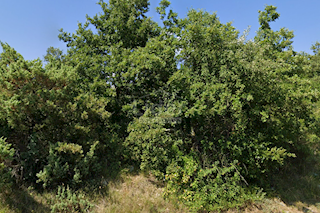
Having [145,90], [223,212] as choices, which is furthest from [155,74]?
[223,212]

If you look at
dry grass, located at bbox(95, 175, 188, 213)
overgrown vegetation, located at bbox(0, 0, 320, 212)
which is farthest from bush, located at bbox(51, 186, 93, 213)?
dry grass, located at bbox(95, 175, 188, 213)

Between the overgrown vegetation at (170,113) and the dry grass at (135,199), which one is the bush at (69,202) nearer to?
the overgrown vegetation at (170,113)

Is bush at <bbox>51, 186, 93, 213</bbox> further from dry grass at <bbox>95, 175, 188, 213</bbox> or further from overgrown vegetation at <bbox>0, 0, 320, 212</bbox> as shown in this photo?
dry grass at <bbox>95, 175, 188, 213</bbox>

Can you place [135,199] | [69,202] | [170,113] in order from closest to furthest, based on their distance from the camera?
[69,202], [135,199], [170,113]

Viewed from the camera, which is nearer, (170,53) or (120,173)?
(120,173)

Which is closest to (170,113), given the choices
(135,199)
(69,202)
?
(135,199)

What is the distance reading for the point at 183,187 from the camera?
575 centimetres

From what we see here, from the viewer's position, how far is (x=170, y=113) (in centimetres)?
597

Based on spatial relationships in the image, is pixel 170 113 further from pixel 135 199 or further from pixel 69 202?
pixel 69 202

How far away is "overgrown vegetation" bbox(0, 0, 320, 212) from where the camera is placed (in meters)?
4.85

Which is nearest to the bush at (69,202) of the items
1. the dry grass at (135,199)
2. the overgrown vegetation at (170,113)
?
the overgrown vegetation at (170,113)

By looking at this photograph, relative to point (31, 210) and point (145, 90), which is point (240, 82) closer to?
point (145, 90)

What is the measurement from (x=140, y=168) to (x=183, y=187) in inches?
59.2

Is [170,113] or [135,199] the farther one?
[170,113]
